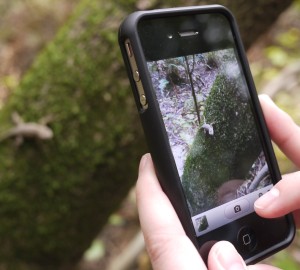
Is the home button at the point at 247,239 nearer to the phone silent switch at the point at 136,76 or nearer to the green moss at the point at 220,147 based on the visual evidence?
the green moss at the point at 220,147

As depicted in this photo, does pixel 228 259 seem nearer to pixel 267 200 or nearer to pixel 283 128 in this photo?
pixel 267 200

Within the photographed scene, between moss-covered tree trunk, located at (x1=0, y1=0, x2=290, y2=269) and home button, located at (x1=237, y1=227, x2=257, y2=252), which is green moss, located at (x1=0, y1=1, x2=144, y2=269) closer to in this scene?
moss-covered tree trunk, located at (x1=0, y1=0, x2=290, y2=269)

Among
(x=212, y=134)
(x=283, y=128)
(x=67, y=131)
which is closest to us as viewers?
(x=212, y=134)

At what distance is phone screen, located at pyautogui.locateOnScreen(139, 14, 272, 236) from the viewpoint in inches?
36.2

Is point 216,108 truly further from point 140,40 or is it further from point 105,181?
point 105,181

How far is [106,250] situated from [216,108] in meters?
1.51

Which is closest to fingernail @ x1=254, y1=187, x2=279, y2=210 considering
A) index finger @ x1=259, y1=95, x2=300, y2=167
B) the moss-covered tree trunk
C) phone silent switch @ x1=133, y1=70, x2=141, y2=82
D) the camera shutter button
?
the camera shutter button

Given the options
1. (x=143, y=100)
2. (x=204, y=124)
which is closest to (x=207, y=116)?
(x=204, y=124)

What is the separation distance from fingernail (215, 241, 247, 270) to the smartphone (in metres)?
0.08

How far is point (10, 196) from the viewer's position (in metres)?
1.40

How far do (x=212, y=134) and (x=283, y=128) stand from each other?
0.79 ft

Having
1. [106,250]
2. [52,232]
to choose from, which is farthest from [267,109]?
[106,250]

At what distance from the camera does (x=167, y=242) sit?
0.79m

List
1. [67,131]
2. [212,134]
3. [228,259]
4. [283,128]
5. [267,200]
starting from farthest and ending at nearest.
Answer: [67,131]
[283,128]
[212,134]
[267,200]
[228,259]
